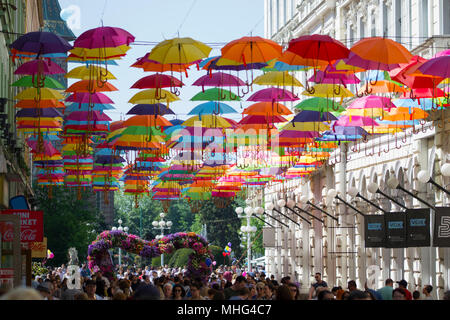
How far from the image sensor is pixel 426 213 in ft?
79.1

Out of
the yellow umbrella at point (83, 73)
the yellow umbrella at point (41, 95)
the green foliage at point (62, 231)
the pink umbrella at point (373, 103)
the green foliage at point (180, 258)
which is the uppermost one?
the yellow umbrella at point (83, 73)

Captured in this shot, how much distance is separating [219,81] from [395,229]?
20.3 feet

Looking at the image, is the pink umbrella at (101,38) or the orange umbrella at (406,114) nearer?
the pink umbrella at (101,38)

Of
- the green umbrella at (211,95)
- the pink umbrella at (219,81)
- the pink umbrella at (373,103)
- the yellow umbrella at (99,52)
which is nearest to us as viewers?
the yellow umbrella at (99,52)

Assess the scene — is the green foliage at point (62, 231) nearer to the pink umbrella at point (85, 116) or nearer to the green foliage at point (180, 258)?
the green foliage at point (180, 258)

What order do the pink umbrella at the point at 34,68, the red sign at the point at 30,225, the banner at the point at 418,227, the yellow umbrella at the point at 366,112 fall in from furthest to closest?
the yellow umbrella at the point at 366,112
the banner at the point at 418,227
the red sign at the point at 30,225
the pink umbrella at the point at 34,68

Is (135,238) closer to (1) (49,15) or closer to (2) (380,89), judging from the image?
(2) (380,89)

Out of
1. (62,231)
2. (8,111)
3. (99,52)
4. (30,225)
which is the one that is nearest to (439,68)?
(99,52)

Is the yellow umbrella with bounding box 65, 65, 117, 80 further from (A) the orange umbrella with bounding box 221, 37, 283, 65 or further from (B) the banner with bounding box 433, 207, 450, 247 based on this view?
(B) the banner with bounding box 433, 207, 450, 247

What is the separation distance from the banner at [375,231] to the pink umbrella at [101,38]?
9520 millimetres

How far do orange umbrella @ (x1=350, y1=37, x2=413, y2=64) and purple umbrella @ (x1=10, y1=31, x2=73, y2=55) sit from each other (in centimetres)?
602

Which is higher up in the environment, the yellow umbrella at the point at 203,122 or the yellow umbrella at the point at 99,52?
the yellow umbrella at the point at 99,52

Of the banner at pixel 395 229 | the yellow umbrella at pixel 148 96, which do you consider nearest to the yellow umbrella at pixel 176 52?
the yellow umbrella at pixel 148 96

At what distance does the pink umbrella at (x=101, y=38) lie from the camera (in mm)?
20281
